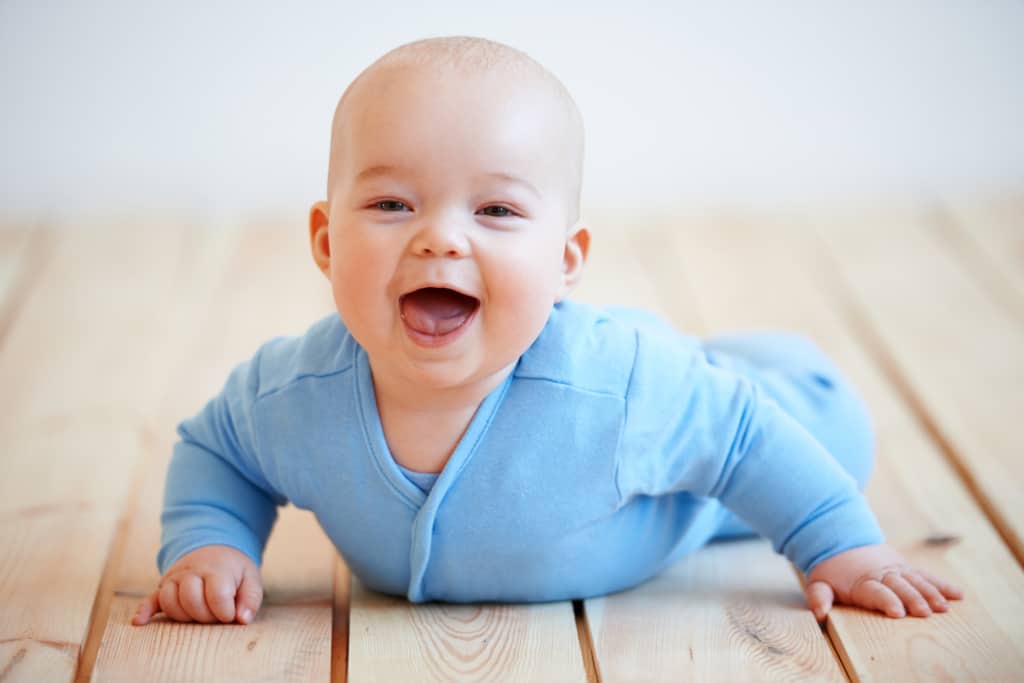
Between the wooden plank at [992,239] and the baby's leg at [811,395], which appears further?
the wooden plank at [992,239]

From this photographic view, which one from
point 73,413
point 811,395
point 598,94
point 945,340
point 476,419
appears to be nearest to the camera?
point 476,419

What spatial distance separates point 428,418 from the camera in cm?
120

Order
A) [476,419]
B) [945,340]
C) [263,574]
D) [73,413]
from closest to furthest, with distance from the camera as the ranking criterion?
[476,419] < [263,574] < [73,413] < [945,340]

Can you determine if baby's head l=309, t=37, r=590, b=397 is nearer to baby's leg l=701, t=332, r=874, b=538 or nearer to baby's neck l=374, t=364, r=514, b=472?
baby's neck l=374, t=364, r=514, b=472

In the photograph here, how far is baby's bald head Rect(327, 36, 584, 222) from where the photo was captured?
3.59 ft

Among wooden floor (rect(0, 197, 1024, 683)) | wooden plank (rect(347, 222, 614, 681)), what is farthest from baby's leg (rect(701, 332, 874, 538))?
wooden plank (rect(347, 222, 614, 681))

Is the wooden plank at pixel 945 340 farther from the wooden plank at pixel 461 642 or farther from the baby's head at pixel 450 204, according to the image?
the baby's head at pixel 450 204

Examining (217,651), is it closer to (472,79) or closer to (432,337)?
(432,337)

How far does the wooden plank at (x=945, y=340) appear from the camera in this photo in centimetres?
158

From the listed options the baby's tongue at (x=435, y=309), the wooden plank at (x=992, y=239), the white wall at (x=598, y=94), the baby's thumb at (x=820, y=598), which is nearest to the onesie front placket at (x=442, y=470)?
the baby's tongue at (x=435, y=309)

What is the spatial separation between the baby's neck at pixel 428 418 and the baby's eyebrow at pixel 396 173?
177 mm

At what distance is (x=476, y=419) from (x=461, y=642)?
19cm

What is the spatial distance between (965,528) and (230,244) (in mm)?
1325

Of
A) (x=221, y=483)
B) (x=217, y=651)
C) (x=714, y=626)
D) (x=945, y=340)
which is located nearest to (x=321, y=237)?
(x=221, y=483)
